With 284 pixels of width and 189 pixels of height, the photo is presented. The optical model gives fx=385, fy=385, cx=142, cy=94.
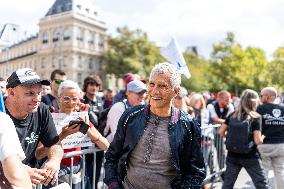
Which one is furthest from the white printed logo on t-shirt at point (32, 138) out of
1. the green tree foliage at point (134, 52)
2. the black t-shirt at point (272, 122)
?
the green tree foliage at point (134, 52)

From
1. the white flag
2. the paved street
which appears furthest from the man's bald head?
the paved street

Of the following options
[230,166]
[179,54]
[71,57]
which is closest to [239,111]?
[230,166]

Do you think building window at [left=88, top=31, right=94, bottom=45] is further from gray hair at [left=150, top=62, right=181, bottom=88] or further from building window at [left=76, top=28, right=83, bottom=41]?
gray hair at [left=150, top=62, right=181, bottom=88]

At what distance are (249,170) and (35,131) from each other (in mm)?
3322

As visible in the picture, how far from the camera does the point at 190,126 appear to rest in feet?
9.87

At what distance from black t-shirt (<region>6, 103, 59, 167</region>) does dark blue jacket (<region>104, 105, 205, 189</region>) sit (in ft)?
2.03

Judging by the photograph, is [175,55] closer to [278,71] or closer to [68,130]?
[68,130]

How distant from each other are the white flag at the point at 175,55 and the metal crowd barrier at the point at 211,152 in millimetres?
1222

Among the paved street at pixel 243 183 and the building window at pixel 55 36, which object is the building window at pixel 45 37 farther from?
the paved street at pixel 243 183

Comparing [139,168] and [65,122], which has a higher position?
[65,122]

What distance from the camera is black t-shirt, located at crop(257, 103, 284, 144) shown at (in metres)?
5.93

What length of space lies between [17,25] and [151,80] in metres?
1.45

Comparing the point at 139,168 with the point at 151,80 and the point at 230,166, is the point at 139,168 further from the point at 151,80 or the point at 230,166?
the point at 230,166

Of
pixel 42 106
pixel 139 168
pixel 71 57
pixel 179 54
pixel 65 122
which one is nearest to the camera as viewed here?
pixel 139 168
